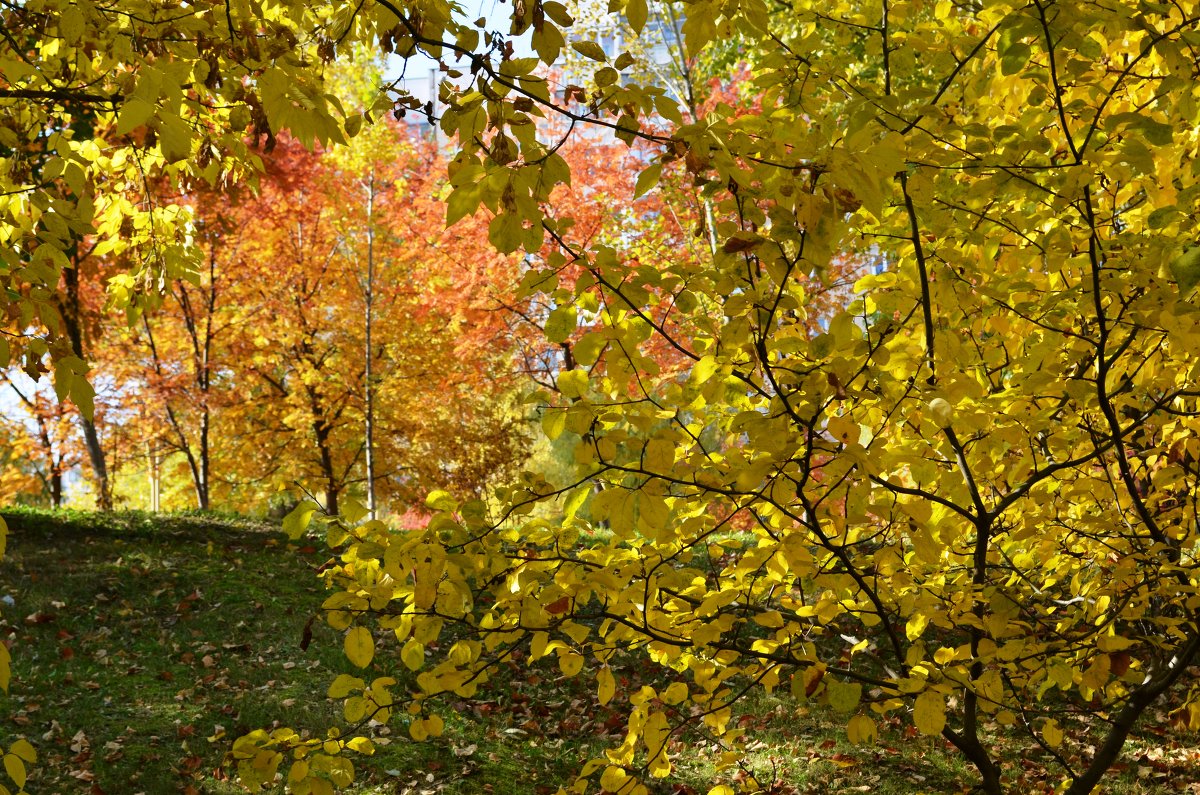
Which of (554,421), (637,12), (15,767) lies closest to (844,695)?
(554,421)

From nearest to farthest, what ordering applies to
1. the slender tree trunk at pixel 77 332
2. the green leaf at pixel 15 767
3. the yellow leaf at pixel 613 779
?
the green leaf at pixel 15 767
the yellow leaf at pixel 613 779
the slender tree trunk at pixel 77 332

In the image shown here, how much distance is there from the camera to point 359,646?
166 centimetres

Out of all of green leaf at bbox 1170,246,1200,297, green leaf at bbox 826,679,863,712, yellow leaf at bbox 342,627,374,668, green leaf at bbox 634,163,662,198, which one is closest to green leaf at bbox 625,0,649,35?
green leaf at bbox 634,163,662,198

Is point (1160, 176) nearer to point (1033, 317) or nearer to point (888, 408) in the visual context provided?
point (1033, 317)

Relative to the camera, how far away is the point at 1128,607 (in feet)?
7.91

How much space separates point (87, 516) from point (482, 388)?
509 cm

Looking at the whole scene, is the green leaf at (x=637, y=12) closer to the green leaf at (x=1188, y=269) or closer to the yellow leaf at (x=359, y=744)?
the green leaf at (x=1188, y=269)

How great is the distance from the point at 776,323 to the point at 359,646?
1.05 meters

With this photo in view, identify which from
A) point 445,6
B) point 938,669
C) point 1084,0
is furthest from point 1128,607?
point 445,6

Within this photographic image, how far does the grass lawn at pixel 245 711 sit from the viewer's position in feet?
14.1

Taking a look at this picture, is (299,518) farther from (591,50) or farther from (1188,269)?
(1188,269)

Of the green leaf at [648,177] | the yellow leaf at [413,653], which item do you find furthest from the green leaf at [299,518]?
the green leaf at [648,177]

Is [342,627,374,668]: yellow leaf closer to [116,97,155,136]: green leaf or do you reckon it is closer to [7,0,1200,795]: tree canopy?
[7,0,1200,795]: tree canopy

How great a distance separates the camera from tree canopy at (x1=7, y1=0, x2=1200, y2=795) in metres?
1.45
